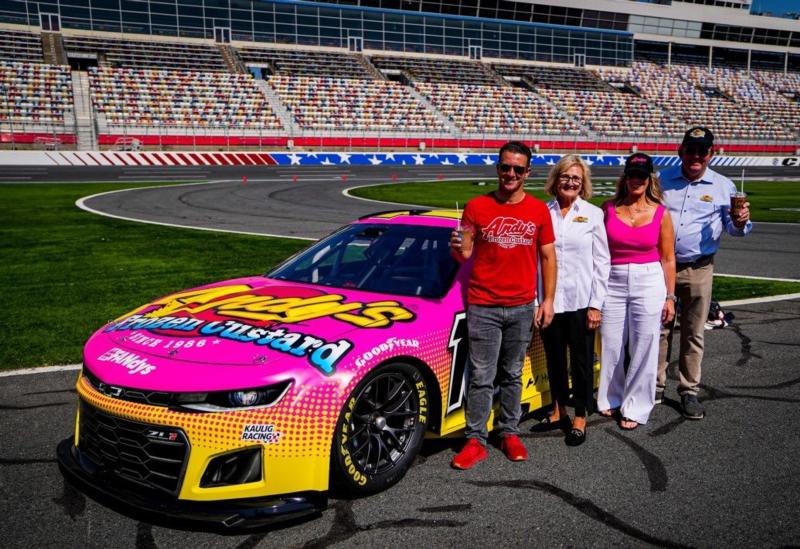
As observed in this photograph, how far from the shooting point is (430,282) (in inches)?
164

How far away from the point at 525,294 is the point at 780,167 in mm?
46946

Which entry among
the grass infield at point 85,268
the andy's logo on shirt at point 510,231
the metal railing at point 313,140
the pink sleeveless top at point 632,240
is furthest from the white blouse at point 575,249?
the metal railing at point 313,140

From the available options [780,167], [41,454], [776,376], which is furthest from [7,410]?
[780,167]

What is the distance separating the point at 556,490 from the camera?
11.7 feet

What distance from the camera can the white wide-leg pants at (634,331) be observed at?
14.5 ft

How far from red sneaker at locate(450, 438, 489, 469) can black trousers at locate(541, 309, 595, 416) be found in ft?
2.39

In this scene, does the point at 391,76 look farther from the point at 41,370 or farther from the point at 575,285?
the point at 575,285

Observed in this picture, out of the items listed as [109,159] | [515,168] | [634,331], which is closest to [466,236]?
[515,168]

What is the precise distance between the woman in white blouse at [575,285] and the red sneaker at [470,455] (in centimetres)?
68

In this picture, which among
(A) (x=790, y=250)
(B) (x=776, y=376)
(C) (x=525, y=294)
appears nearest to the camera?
(C) (x=525, y=294)

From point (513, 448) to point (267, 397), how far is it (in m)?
1.62

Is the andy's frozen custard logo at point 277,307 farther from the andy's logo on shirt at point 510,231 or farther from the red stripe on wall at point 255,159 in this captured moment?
the red stripe on wall at point 255,159

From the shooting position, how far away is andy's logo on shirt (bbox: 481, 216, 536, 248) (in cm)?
378

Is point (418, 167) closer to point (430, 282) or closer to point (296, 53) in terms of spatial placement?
point (296, 53)
